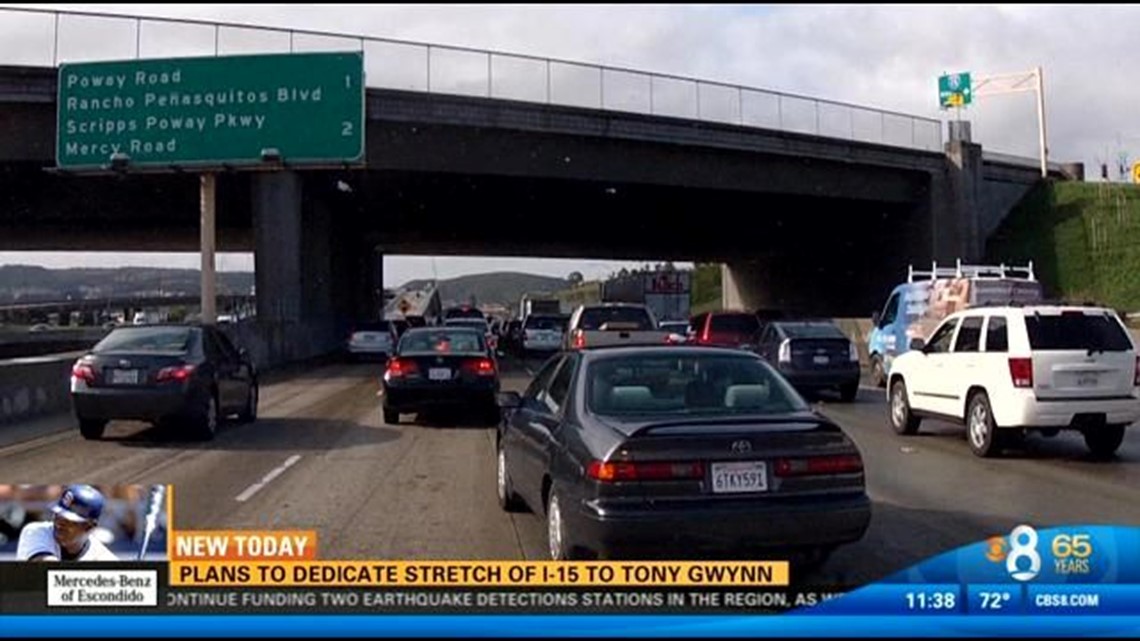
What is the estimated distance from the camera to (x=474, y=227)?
54.3 metres

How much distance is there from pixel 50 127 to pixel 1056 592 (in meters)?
32.8

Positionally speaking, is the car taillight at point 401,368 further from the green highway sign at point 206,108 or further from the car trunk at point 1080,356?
the green highway sign at point 206,108

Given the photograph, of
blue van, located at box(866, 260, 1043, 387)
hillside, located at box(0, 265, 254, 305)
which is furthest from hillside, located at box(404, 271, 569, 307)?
blue van, located at box(866, 260, 1043, 387)

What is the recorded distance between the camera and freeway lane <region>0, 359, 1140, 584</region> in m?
8.16

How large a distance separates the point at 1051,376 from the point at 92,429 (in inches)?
454

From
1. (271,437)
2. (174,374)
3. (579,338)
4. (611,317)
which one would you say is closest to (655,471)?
(174,374)

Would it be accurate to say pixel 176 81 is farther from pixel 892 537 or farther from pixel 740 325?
pixel 892 537

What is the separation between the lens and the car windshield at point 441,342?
1725cm

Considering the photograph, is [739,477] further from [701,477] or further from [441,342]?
[441,342]

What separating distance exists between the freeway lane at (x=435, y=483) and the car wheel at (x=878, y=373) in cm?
858

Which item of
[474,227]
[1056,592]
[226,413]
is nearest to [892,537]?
[1056,592]

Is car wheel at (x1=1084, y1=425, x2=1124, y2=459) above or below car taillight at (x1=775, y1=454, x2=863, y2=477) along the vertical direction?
below

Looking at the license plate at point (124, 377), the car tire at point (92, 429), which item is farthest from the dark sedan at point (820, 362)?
the car tire at point (92, 429)

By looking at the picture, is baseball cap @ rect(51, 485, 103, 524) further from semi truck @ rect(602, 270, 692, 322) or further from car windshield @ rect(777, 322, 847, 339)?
semi truck @ rect(602, 270, 692, 322)
